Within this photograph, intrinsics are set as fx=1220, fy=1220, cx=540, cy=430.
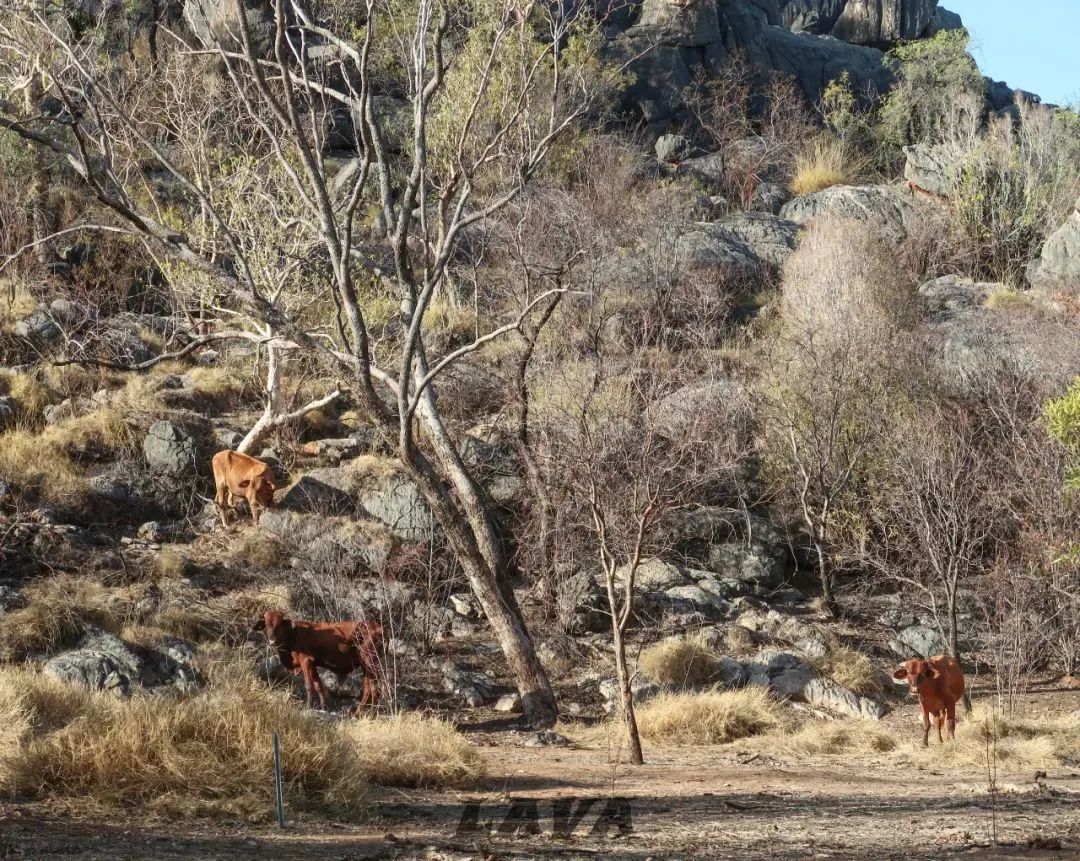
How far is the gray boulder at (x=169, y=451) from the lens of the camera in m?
18.9

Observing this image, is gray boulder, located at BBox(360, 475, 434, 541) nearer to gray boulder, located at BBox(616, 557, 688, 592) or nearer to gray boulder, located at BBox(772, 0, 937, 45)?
gray boulder, located at BBox(616, 557, 688, 592)

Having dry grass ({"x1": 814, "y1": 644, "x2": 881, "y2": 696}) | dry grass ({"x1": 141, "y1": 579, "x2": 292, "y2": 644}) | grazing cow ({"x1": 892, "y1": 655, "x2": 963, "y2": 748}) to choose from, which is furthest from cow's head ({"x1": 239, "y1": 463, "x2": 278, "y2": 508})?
grazing cow ({"x1": 892, "y1": 655, "x2": 963, "y2": 748})

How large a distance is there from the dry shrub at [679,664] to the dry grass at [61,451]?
8794mm

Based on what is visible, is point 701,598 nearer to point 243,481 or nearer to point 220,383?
point 243,481

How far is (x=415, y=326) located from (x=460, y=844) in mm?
6258

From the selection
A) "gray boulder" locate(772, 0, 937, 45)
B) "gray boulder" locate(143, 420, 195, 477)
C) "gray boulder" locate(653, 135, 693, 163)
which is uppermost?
"gray boulder" locate(772, 0, 937, 45)

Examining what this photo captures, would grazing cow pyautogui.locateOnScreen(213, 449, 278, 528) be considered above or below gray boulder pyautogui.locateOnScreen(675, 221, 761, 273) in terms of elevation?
below

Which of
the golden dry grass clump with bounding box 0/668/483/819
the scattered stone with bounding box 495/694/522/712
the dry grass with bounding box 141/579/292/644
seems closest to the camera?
the golden dry grass clump with bounding box 0/668/483/819

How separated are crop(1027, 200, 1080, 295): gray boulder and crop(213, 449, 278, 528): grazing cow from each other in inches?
768

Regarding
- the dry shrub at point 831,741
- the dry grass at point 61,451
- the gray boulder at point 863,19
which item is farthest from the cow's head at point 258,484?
the gray boulder at point 863,19

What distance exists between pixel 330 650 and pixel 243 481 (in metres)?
5.74

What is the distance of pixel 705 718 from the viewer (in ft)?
40.1

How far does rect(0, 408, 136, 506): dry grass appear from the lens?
17938 millimetres

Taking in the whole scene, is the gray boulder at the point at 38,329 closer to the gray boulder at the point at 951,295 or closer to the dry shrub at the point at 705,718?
the dry shrub at the point at 705,718
